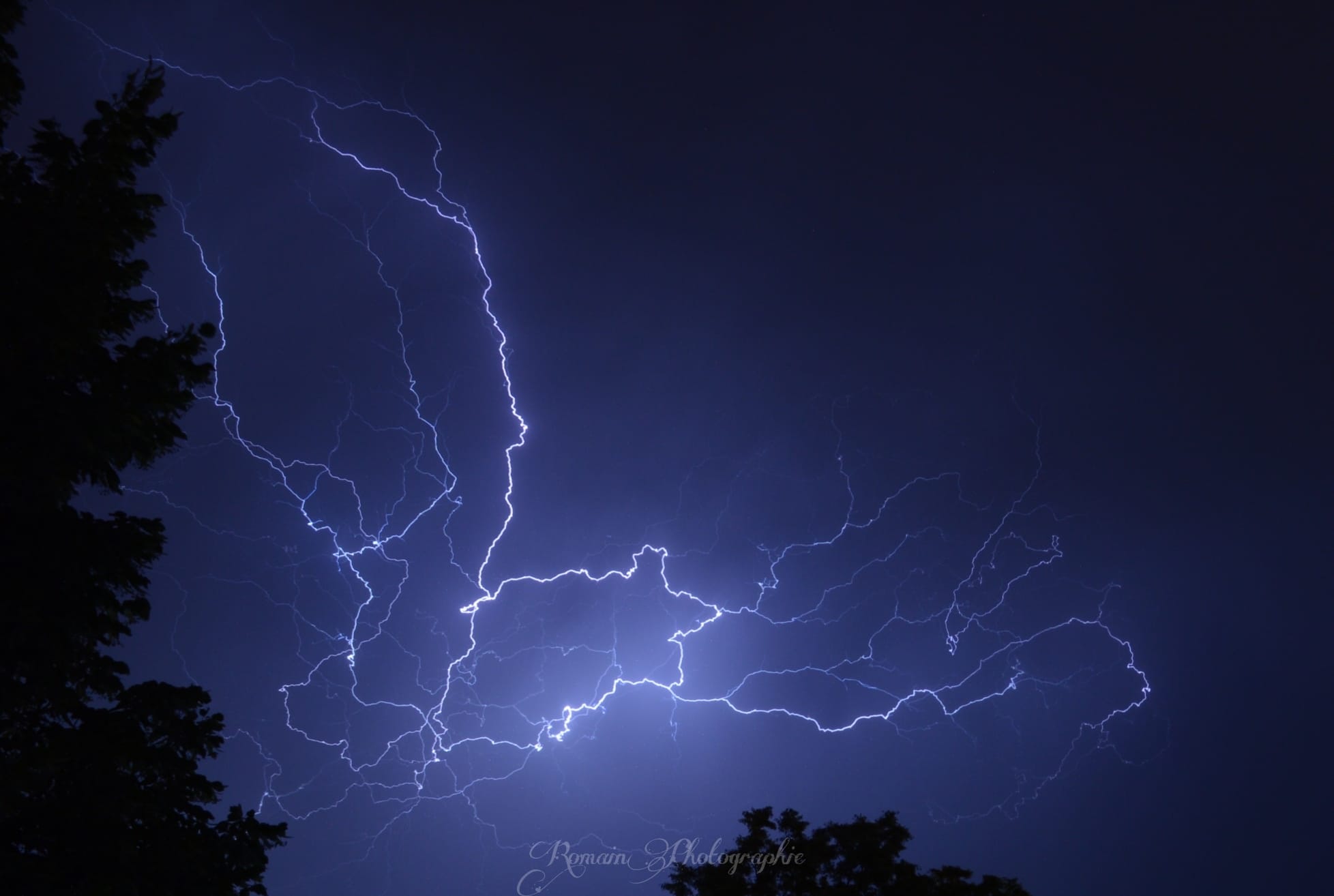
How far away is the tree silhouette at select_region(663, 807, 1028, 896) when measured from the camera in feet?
16.3

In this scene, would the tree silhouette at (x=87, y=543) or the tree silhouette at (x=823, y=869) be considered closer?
the tree silhouette at (x=87, y=543)

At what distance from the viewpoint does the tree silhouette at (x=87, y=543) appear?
91.8 inches

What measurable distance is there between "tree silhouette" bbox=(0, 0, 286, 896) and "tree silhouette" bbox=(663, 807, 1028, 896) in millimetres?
3689

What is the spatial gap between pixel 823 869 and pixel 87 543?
5.39 meters

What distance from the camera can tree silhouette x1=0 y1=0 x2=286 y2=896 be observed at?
2.33m

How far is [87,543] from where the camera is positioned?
251cm

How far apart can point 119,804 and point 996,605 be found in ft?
49.6

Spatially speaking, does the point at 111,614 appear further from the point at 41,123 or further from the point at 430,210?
the point at 430,210

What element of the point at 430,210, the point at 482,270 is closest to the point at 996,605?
the point at 482,270

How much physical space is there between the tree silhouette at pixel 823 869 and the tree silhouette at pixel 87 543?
12.1ft

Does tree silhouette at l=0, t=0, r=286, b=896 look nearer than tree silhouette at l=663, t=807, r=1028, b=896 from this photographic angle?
Yes

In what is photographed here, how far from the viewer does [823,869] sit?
5.09 meters

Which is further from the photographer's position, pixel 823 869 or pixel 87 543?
pixel 823 869

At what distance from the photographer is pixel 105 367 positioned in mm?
2621
